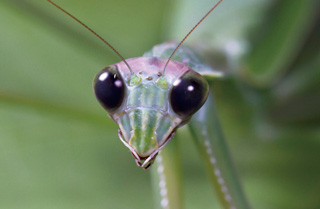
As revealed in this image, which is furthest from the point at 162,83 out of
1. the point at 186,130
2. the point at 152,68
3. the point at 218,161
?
the point at 186,130

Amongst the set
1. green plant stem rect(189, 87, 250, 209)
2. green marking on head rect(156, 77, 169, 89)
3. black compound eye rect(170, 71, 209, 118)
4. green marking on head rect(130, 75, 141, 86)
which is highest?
green marking on head rect(130, 75, 141, 86)

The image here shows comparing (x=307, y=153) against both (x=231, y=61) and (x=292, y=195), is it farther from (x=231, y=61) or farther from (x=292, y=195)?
(x=231, y=61)

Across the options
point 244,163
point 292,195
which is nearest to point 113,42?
point 244,163

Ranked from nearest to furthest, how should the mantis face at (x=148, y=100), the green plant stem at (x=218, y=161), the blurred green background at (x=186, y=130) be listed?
the mantis face at (x=148, y=100)
the green plant stem at (x=218, y=161)
the blurred green background at (x=186, y=130)

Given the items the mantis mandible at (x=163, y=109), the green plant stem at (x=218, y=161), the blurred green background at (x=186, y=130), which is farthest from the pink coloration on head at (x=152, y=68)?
the blurred green background at (x=186, y=130)

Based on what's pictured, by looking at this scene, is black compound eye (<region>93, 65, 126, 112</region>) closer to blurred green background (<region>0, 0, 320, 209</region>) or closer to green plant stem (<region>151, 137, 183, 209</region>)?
green plant stem (<region>151, 137, 183, 209</region>)

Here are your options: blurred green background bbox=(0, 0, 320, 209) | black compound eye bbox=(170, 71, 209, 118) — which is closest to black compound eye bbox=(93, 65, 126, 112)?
black compound eye bbox=(170, 71, 209, 118)

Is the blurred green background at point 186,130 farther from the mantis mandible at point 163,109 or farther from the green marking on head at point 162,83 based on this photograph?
the green marking on head at point 162,83
